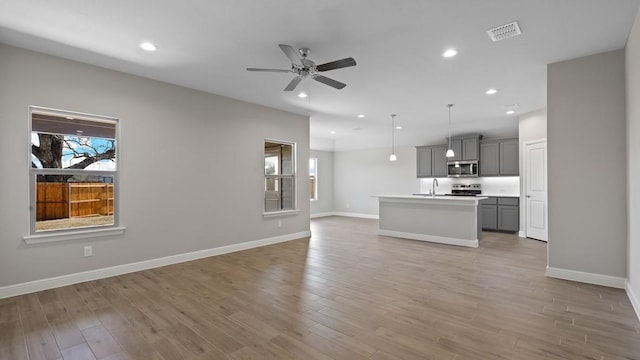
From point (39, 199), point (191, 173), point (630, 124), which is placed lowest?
point (39, 199)

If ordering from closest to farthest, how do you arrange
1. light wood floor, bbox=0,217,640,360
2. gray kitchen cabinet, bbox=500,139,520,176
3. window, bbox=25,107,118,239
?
1. light wood floor, bbox=0,217,640,360
2. window, bbox=25,107,118,239
3. gray kitchen cabinet, bbox=500,139,520,176

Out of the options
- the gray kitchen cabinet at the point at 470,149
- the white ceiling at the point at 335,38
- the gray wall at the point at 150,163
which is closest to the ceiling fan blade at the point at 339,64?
the white ceiling at the point at 335,38

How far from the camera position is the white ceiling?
2.60 meters

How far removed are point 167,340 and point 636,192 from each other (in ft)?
14.4

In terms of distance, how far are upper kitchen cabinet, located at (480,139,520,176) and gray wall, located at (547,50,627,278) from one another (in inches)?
155

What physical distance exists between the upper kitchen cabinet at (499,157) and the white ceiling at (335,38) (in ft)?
8.76

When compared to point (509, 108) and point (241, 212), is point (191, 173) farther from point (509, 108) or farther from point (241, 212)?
point (509, 108)

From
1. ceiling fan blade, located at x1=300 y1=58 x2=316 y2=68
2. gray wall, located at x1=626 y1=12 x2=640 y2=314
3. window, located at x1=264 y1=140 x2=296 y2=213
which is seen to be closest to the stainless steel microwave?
window, located at x1=264 y1=140 x2=296 y2=213

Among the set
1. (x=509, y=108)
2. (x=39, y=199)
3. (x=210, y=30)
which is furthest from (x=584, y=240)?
(x=39, y=199)

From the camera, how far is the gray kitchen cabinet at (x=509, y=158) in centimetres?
727

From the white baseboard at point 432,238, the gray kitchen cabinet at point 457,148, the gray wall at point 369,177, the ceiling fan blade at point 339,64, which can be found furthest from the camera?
the gray wall at point 369,177

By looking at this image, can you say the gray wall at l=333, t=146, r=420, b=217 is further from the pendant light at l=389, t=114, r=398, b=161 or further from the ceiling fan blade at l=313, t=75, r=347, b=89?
the ceiling fan blade at l=313, t=75, r=347, b=89

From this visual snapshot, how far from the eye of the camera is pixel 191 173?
4.79m

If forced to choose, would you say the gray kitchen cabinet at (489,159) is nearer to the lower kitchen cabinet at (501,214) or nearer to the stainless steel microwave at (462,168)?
the stainless steel microwave at (462,168)
